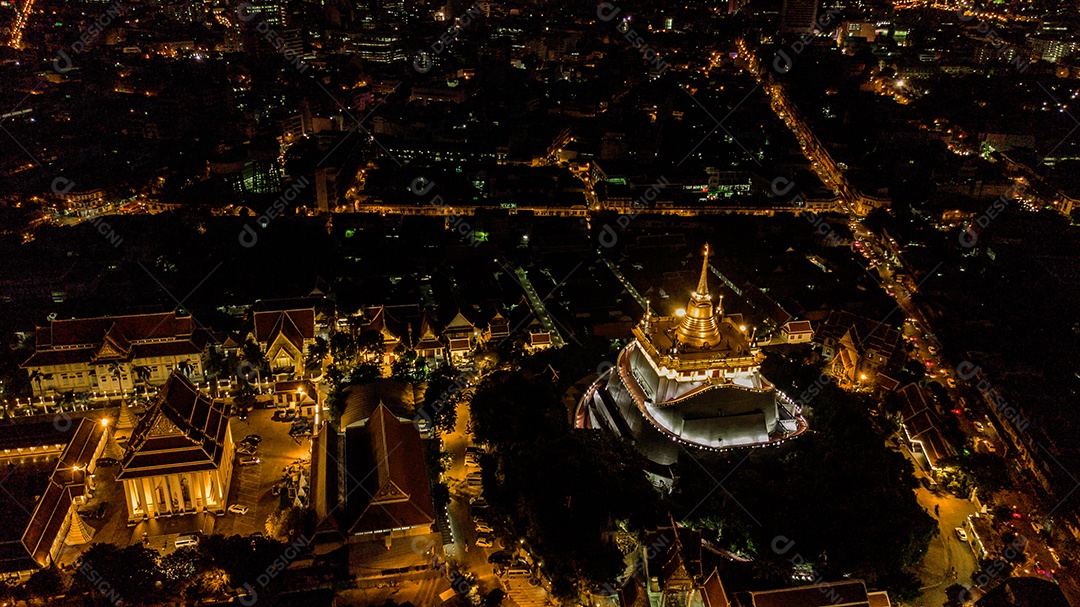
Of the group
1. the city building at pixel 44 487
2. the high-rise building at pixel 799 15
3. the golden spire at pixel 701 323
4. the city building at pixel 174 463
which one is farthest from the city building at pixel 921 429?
the high-rise building at pixel 799 15

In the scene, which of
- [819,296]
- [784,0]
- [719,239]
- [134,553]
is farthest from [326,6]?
[134,553]

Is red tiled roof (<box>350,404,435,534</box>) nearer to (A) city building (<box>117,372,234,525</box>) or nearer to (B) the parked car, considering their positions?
(A) city building (<box>117,372,234,525</box>)

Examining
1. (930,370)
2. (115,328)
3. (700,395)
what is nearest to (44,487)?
(115,328)

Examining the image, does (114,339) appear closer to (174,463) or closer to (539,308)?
(174,463)

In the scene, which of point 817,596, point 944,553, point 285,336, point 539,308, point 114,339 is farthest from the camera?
point 539,308

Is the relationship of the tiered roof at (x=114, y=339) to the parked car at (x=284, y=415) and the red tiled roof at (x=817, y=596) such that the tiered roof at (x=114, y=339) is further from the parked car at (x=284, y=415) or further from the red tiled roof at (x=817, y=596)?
the red tiled roof at (x=817, y=596)

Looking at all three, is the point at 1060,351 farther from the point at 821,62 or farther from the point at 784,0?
the point at 784,0

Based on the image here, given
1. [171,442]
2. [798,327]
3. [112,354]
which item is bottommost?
[171,442]

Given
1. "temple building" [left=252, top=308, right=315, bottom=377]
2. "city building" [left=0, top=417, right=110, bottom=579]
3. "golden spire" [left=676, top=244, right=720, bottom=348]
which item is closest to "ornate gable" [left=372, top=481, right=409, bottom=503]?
"city building" [left=0, top=417, right=110, bottom=579]
